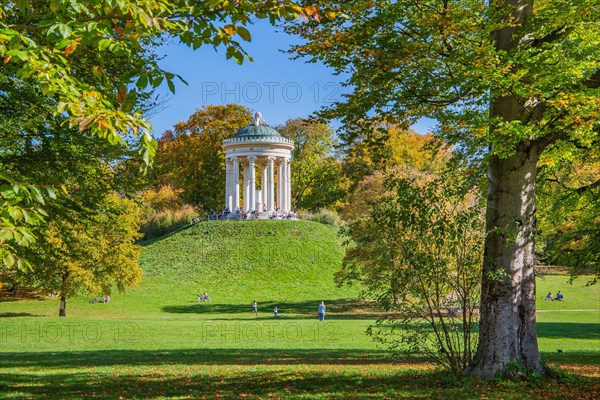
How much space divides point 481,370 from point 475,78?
472 centimetres

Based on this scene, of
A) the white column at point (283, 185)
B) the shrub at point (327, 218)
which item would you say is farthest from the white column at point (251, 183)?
the shrub at point (327, 218)

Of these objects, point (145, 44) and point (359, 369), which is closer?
point (359, 369)

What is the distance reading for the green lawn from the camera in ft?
34.1

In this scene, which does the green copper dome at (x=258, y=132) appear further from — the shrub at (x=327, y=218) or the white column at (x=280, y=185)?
the shrub at (x=327, y=218)

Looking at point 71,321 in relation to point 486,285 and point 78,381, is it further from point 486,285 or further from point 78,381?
point 486,285

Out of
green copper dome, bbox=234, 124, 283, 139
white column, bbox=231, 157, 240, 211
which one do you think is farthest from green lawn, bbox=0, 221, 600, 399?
green copper dome, bbox=234, 124, 283, 139

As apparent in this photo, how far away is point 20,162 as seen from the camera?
13.4 m

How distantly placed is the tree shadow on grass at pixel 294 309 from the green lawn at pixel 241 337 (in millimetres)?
110

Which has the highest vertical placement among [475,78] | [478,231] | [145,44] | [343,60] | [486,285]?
[145,44]

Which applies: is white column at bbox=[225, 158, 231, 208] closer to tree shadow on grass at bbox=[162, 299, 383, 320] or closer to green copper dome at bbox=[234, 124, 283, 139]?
green copper dome at bbox=[234, 124, 283, 139]

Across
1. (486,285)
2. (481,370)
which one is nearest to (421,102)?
(486,285)

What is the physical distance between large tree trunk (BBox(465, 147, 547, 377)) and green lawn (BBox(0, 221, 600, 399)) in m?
0.49

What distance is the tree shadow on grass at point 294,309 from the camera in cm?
3522

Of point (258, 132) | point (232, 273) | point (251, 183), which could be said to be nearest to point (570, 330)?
point (232, 273)
